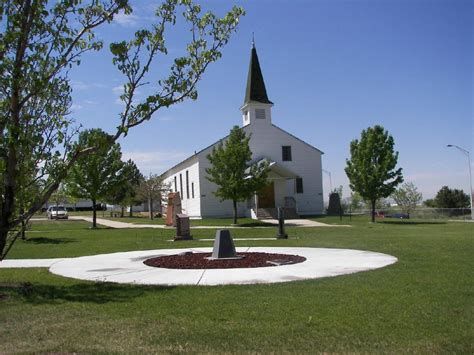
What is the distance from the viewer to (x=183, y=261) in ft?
43.3

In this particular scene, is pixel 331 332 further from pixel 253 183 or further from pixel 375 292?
pixel 253 183

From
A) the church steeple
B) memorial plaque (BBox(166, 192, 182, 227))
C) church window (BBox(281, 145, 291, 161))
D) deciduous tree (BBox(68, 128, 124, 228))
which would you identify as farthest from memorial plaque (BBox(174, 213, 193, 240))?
church window (BBox(281, 145, 291, 161))

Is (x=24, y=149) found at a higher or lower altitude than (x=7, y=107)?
lower

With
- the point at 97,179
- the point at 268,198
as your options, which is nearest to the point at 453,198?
the point at 268,198

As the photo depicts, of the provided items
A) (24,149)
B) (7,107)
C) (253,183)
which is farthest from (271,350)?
(253,183)

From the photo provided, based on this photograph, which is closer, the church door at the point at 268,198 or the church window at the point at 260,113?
the church door at the point at 268,198

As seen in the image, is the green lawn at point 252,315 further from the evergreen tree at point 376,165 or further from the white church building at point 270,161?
the white church building at point 270,161

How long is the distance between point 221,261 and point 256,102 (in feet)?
115

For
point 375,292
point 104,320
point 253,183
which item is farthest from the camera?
point 253,183

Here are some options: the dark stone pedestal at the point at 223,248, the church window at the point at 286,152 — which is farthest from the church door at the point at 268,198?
the dark stone pedestal at the point at 223,248

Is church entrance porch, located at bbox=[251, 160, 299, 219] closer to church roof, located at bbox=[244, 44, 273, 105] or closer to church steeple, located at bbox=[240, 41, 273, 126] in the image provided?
church steeple, located at bbox=[240, 41, 273, 126]

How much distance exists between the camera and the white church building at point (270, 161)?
1763 inches

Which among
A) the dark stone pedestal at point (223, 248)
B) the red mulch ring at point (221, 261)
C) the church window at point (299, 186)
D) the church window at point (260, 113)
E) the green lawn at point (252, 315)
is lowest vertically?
the green lawn at point (252, 315)

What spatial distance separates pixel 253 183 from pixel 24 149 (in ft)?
87.3
